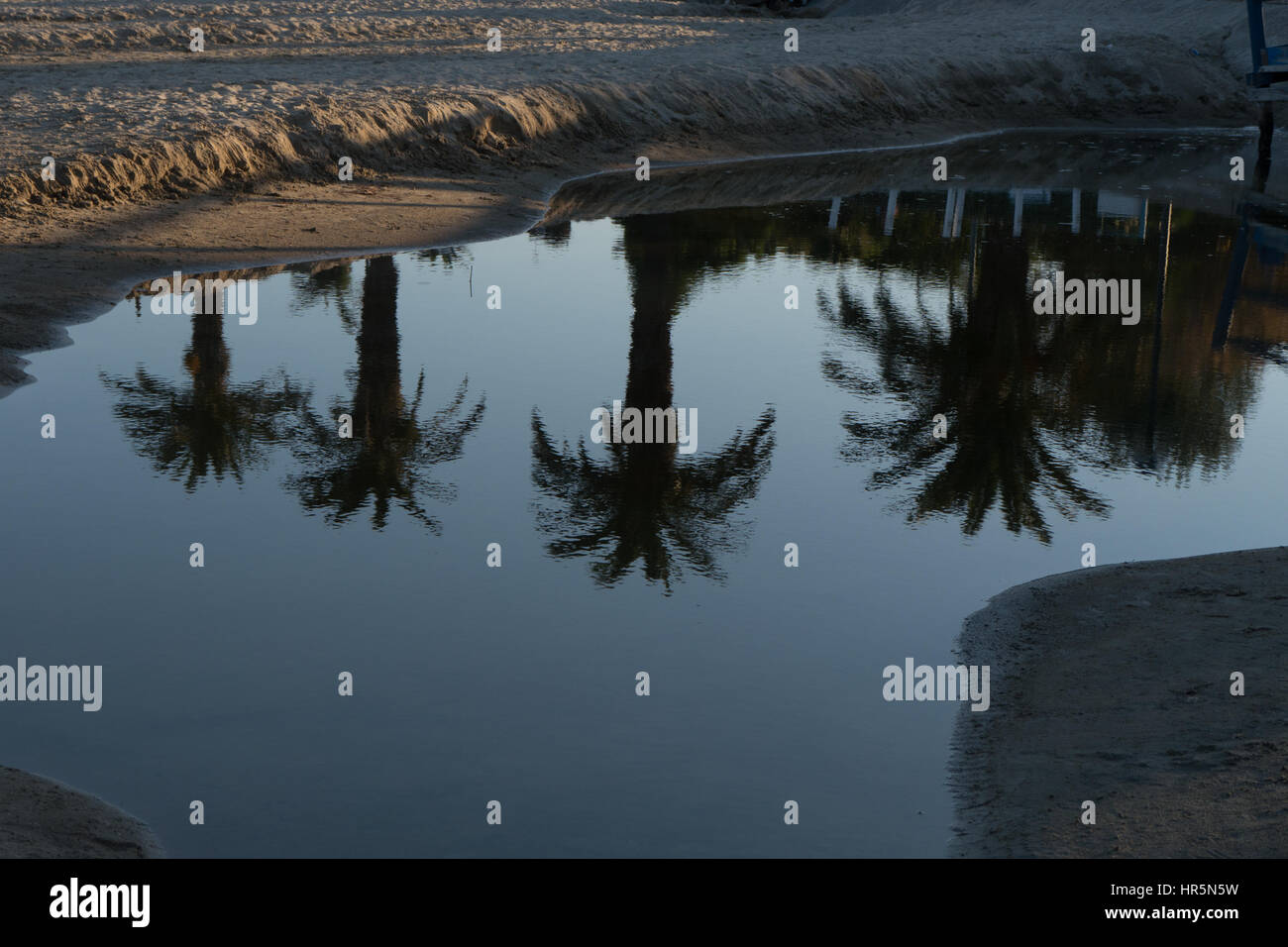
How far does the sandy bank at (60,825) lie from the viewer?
555cm

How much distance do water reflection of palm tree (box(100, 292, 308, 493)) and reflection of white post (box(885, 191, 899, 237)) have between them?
442 inches

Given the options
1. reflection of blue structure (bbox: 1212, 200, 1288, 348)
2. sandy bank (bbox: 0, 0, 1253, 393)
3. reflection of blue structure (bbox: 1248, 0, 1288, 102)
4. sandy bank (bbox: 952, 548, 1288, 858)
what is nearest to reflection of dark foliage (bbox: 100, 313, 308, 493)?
sandy bank (bbox: 0, 0, 1253, 393)

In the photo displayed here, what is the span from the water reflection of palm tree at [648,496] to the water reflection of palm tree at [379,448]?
29.9 inches

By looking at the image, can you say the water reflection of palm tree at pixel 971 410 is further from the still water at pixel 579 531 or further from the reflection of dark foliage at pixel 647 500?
the reflection of dark foliage at pixel 647 500

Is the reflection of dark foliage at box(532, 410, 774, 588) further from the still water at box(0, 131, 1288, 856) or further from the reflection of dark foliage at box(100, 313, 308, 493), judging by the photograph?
the reflection of dark foliage at box(100, 313, 308, 493)

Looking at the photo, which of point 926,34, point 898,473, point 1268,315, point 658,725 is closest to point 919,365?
point 898,473

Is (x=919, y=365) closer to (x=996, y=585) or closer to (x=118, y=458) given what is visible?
(x=996, y=585)

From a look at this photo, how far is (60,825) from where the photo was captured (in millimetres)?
5773

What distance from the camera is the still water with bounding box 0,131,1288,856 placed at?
20.9 ft

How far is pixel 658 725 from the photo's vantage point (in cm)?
690

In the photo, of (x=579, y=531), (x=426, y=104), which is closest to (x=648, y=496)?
(x=579, y=531)

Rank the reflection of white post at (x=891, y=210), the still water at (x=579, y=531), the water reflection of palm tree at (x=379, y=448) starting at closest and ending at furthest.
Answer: the still water at (x=579, y=531), the water reflection of palm tree at (x=379, y=448), the reflection of white post at (x=891, y=210)

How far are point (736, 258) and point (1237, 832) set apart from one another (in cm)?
1401

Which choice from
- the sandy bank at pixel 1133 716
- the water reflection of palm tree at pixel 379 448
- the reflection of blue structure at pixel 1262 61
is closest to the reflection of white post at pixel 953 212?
the reflection of blue structure at pixel 1262 61
